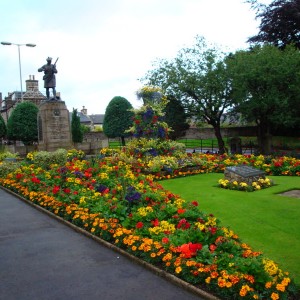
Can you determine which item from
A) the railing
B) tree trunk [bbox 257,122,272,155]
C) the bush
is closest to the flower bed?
the bush

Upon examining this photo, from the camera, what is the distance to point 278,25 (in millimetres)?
26516

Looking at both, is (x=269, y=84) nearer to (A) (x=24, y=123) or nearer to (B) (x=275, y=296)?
(B) (x=275, y=296)

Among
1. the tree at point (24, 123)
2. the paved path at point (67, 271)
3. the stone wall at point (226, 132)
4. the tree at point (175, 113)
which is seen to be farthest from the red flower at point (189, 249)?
the stone wall at point (226, 132)

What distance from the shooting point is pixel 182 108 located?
88.0 ft

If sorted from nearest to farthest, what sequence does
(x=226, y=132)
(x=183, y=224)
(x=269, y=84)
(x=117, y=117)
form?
A: (x=183, y=224) → (x=269, y=84) → (x=226, y=132) → (x=117, y=117)

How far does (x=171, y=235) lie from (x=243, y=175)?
5966 mm

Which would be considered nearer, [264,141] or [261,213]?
[261,213]

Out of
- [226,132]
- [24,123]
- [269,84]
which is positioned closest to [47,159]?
[269,84]

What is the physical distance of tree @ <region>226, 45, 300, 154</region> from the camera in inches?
810

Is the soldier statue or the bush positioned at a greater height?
the soldier statue

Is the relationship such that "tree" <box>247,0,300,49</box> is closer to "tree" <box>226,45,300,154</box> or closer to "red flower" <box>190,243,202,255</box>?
"tree" <box>226,45,300,154</box>

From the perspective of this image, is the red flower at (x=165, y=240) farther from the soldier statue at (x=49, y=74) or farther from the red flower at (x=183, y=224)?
the soldier statue at (x=49, y=74)

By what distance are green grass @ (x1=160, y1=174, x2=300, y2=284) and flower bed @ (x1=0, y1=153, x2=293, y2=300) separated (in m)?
0.52

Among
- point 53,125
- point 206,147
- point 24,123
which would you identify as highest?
point 24,123
